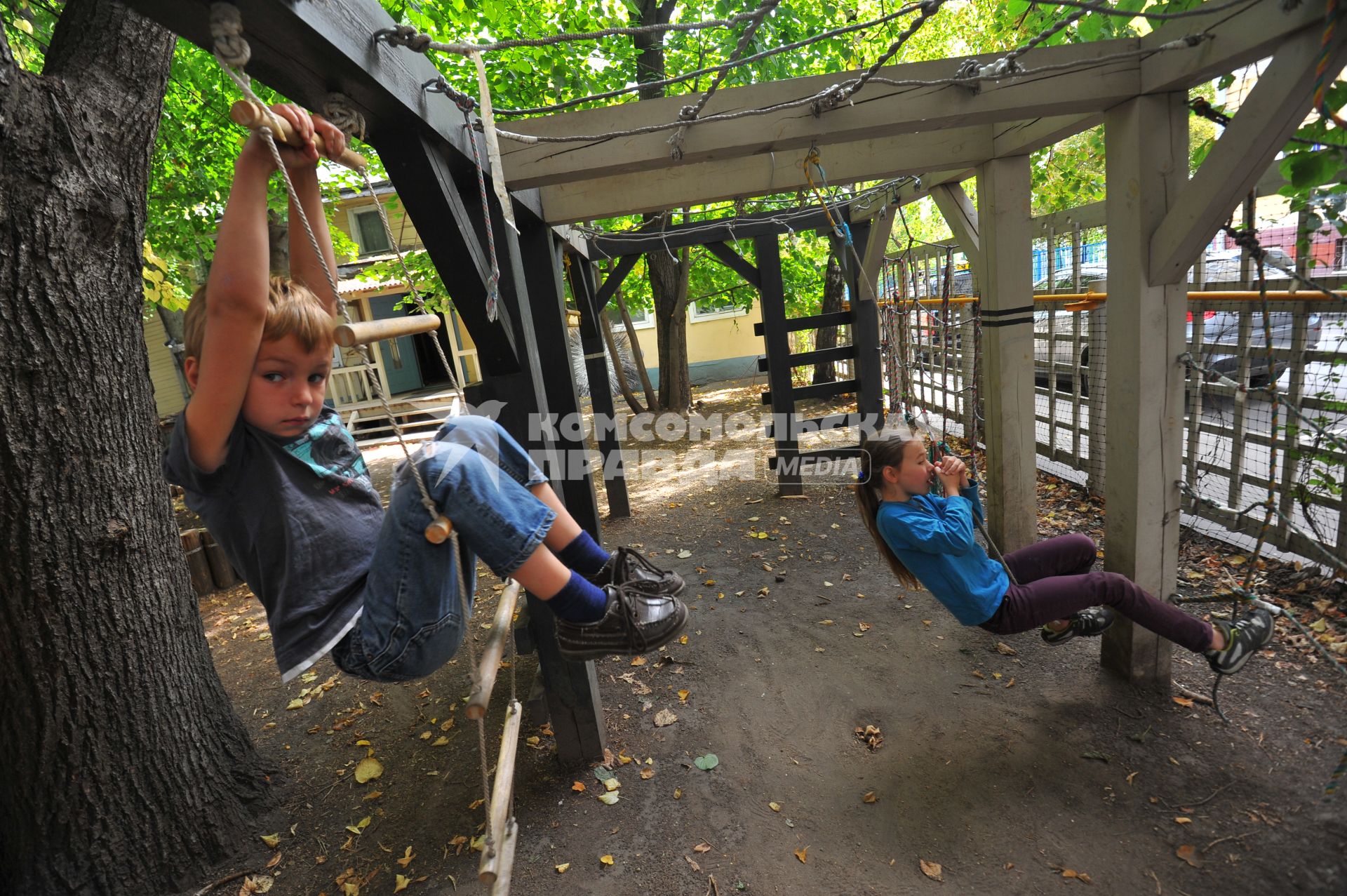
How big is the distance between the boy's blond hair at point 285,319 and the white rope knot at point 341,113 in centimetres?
40

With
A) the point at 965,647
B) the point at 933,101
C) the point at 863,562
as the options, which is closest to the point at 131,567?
the point at 933,101

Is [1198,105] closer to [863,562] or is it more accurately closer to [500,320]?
[500,320]

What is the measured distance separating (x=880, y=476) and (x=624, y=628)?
Answer: 1.33 metres

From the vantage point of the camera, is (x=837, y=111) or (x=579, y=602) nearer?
(x=579, y=602)

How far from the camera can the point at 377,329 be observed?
1371 millimetres

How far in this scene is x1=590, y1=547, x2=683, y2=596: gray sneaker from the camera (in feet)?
6.66

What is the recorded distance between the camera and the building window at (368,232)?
48.4ft

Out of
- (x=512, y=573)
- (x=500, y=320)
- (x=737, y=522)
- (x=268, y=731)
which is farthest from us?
(x=737, y=522)

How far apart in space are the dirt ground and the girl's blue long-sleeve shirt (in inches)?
27.6

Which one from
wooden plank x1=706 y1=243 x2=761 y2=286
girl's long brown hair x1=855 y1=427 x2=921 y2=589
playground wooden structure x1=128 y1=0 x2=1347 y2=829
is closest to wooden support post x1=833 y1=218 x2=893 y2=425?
wooden plank x1=706 y1=243 x2=761 y2=286

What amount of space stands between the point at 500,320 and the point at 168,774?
208cm

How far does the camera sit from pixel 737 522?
19.5 feet

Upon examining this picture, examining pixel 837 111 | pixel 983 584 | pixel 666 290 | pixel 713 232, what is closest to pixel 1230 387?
pixel 983 584

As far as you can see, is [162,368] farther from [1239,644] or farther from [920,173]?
[1239,644]
